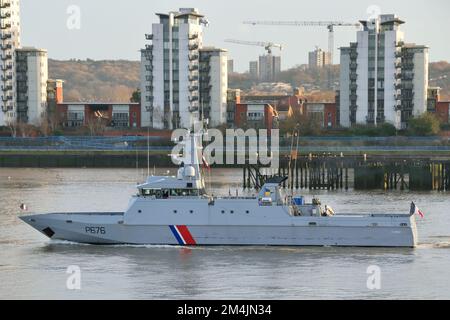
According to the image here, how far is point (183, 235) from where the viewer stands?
47.6 metres

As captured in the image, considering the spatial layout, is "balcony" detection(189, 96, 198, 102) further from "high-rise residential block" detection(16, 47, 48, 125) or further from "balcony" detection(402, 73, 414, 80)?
"balcony" detection(402, 73, 414, 80)

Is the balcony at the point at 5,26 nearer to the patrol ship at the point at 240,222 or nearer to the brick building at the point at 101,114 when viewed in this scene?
the brick building at the point at 101,114

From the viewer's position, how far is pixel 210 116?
124562 millimetres

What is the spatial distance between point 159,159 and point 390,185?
3107 cm

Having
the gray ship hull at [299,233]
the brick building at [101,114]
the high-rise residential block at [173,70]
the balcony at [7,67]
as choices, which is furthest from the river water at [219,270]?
the balcony at [7,67]

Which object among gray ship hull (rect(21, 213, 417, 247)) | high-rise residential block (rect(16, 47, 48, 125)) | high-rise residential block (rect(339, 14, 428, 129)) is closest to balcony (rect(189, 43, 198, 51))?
high-rise residential block (rect(339, 14, 428, 129))

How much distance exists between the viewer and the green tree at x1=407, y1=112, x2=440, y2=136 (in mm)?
114938

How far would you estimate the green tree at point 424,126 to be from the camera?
11494cm

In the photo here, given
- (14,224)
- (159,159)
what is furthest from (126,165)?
(14,224)

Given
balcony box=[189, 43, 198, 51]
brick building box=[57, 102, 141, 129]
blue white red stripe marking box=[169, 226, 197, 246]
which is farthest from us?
brick building box=[57, 102, 141, 129]

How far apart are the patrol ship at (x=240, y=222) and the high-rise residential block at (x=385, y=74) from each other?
240 feet

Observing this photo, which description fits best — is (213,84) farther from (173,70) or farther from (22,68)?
(22,68)

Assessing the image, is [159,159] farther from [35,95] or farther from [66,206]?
[66,206]

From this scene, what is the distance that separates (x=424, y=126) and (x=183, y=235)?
233ft
